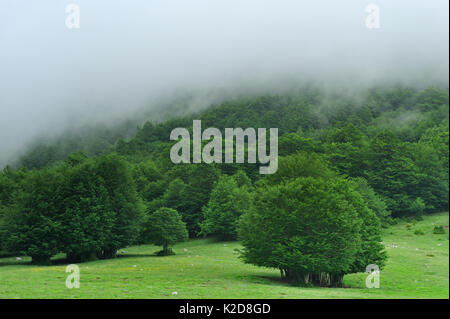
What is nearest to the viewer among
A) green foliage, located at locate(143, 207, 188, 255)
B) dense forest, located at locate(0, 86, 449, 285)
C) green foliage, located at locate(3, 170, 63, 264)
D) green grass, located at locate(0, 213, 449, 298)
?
green grass, located at locate(0, 213, 449, 298)

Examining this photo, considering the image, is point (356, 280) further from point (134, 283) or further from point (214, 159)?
point (214, 159)

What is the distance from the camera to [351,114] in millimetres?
173875

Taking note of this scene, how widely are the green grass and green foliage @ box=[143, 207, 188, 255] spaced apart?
17.1ft

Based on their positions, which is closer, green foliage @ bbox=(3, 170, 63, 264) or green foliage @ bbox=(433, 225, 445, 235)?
green foliage @ bbox=(3, 170, 63, 264)

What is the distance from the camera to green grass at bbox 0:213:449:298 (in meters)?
28.8

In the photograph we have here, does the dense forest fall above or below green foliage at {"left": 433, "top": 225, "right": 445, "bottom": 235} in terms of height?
above

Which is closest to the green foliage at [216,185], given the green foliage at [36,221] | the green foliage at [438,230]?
the green foliage at [36,221]

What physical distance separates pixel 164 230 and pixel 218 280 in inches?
1096

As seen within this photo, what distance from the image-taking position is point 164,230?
63.5 m

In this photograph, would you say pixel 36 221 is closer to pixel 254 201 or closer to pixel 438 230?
pixel 254 201

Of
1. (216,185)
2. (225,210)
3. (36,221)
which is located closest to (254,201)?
(36,221)

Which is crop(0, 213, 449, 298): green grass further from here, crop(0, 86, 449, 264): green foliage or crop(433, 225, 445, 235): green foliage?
crop(0, 86, 449, 264): green foliage

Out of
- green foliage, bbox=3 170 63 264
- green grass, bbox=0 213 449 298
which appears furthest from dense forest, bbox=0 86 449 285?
green grass, bbox=0 213 449 298

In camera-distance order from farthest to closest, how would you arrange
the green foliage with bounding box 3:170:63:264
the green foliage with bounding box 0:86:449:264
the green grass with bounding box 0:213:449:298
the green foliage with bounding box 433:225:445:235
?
the green foliage with bounding box 433:225:445:235
the green foliage with bounding box 0:86:449:264
the green foliage with bounding box 3:170:63:264
the green grass with bounding box 0:213:449:298
